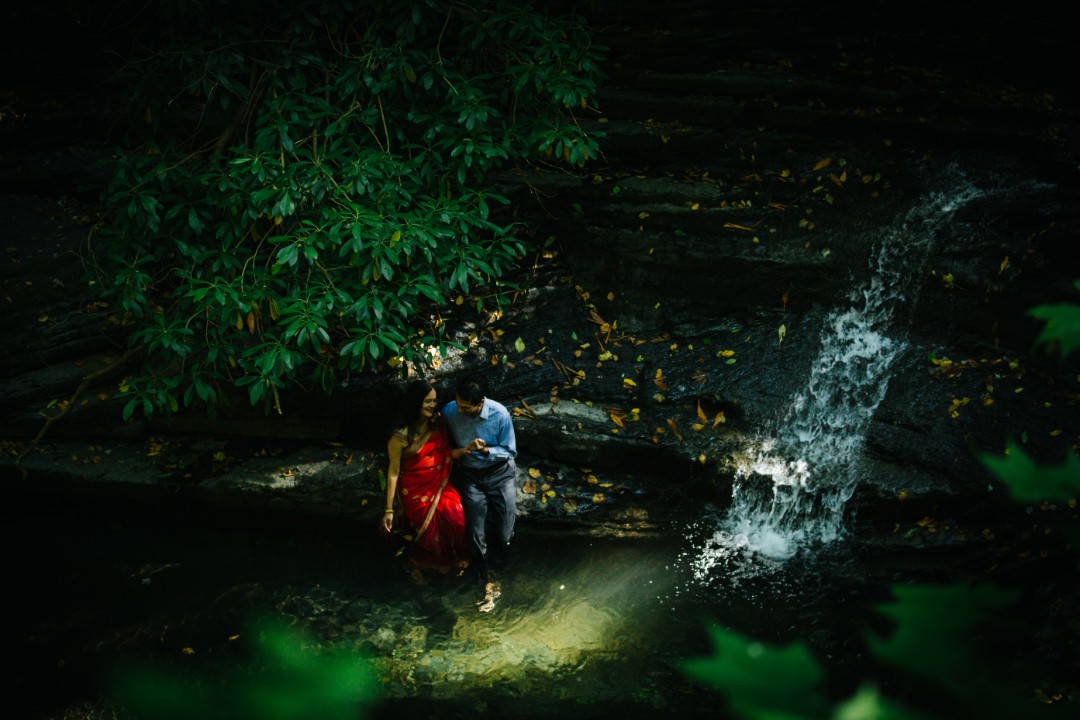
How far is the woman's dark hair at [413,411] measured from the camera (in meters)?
4.76

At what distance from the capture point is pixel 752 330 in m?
6.73

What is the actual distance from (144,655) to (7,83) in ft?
22.1

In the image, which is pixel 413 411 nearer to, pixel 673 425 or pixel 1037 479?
pixel 673 425

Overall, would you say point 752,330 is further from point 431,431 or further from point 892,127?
point 431,431

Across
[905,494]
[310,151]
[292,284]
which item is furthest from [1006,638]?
[310,151]

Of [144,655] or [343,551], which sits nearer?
[144,655]

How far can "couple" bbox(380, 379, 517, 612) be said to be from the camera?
488cm

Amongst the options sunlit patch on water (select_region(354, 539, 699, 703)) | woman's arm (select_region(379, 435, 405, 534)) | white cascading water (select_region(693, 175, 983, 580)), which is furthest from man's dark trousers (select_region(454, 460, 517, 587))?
white cascading water (select_region(693, 175, 983, 580))

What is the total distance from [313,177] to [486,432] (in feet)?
7.61

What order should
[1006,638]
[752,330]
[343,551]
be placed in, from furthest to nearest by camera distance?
[752,330], [343,551], [1006,638]

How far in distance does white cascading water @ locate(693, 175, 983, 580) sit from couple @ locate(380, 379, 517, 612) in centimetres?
173

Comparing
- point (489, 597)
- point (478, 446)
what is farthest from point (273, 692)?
point (489, 597)

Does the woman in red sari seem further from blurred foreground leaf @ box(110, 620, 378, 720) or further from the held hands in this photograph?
blurred foreground leaf @ box(110, 620, 378, 720)

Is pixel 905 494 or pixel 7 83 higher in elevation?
pixel 7 83
